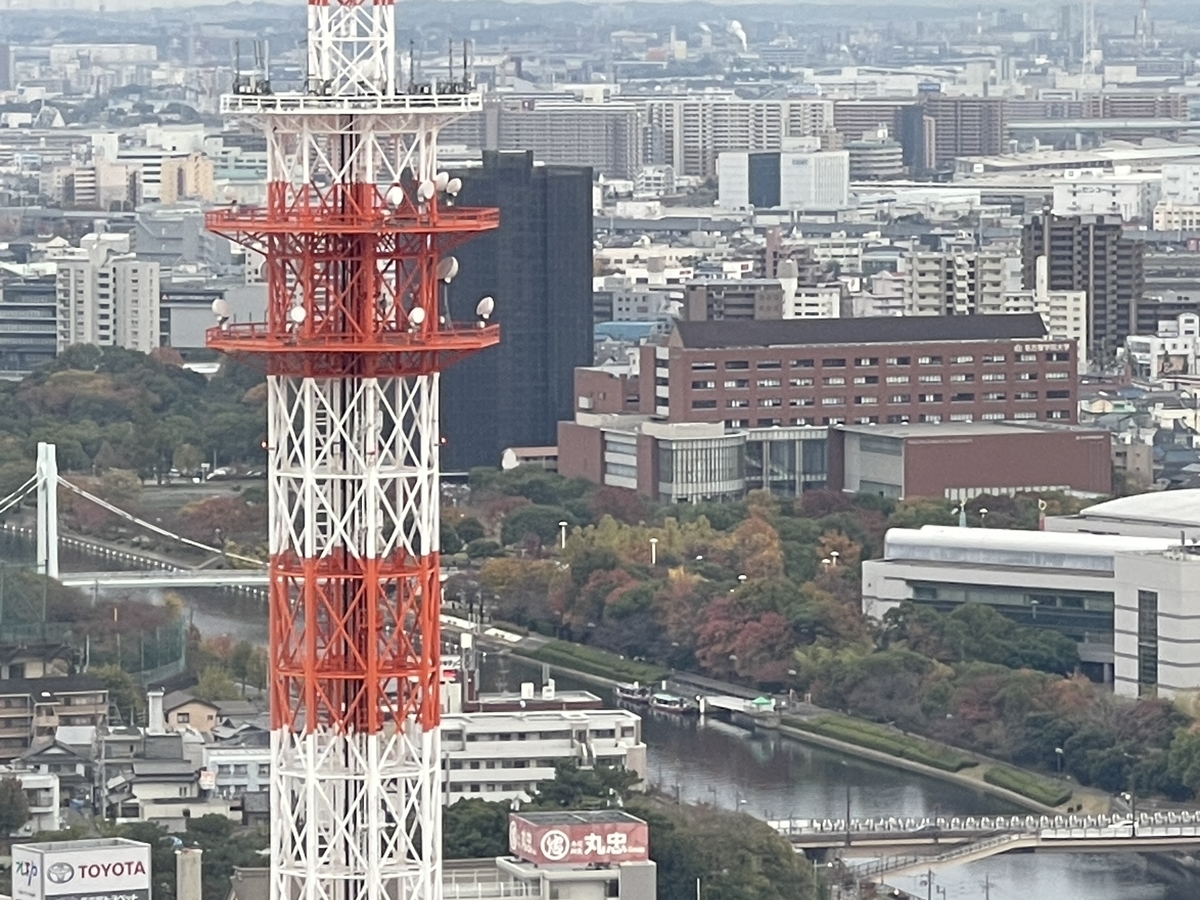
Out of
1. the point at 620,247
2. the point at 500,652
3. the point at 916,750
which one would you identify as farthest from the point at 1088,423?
the point at 620,247

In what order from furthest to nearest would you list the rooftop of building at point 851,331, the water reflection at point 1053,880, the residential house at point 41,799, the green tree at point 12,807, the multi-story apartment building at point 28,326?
the multi-story apartment building at point 28,326
the rooftop of building at point 851,331
the residential house at point 41,799
the green tree at point 12,807
the water reflection at point 1053,880

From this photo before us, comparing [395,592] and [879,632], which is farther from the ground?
[395,592]

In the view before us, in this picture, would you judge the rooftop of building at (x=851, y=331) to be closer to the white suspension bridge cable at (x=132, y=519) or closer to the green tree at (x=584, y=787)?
the white suspension bridge cable at (x=132, y=519)

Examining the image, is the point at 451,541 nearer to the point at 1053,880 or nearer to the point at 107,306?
the point at 1053,880

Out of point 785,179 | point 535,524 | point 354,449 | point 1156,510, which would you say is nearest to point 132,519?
point 535,524

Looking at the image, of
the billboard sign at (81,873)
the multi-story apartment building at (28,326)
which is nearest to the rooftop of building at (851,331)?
the multi-story apartment building at (28,326)

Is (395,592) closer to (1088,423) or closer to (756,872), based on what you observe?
(756,872)
